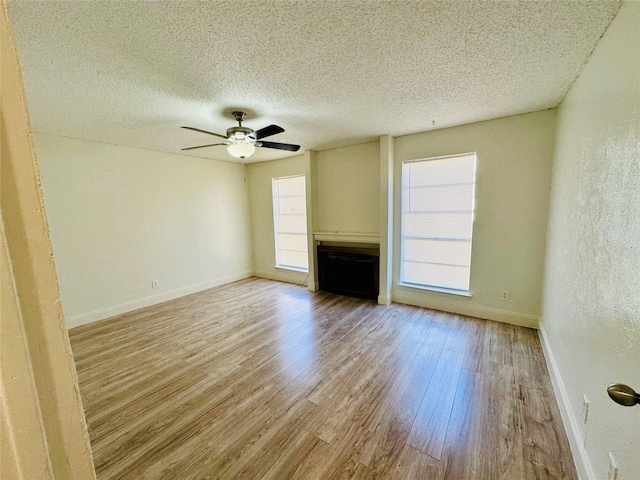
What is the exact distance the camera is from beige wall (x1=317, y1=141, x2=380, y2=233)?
13.5 feet

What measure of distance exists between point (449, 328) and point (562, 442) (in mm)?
1521

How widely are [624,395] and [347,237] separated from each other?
12.0 feet

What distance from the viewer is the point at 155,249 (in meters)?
4.25

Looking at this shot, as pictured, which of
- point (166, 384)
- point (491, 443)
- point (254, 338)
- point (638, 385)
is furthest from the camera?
point (254, 338)

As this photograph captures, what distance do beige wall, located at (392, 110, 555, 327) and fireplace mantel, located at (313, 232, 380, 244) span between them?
1.39 metres

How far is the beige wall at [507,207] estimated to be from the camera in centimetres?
289

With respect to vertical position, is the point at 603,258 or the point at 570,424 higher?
the point at 603,258

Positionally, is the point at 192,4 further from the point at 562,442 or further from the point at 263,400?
the point at 562,442

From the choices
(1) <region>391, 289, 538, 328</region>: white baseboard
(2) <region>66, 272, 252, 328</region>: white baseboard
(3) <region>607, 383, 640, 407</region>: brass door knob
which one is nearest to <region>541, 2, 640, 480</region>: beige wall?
(3) <region>607, 383, 640, 407</region>: brass door knob

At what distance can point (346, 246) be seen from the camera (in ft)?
14.6

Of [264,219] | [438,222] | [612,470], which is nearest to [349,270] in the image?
[438,222]

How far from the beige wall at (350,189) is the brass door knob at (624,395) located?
11.1 feet

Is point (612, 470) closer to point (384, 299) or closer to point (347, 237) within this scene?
point (384, 299)

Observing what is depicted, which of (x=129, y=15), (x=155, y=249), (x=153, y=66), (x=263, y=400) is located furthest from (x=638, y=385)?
(x=155, y=249)
